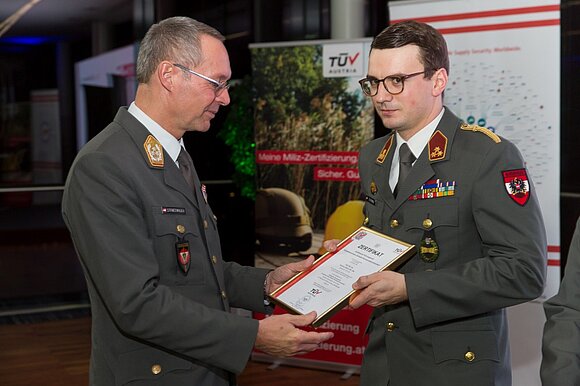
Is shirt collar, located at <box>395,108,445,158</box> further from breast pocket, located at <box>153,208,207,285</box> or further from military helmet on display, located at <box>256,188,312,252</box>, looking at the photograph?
military helmet on display, located at <box>256,188,312,252</box>

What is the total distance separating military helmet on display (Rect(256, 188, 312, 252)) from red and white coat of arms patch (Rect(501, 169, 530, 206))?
308cm

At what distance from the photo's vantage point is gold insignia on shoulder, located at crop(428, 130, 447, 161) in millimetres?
2252

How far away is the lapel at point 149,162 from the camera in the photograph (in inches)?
83.7

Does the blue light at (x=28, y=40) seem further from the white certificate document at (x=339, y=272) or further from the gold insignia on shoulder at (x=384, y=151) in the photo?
the white certificate document at (x=339, y=272)

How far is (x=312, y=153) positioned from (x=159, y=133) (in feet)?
9.84

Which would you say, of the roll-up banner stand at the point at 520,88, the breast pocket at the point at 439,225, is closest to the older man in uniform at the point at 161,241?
the breast pocket at the point at 439,225

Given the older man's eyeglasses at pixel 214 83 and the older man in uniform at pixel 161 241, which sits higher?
the older man's eyeglasses at pixel 214 83

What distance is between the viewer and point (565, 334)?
161 cm

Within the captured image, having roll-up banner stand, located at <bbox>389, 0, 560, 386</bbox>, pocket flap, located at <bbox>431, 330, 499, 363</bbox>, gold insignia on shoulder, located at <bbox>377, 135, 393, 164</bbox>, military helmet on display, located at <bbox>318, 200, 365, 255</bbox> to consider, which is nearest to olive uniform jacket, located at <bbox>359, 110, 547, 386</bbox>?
pocket flap, located at <bbox>431, 330, 499, 363</bbox>

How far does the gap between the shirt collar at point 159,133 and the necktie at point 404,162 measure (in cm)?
64

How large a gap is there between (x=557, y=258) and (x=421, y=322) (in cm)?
212

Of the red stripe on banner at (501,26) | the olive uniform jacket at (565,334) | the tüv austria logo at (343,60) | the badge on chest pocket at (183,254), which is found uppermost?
the red stripe on banner at (501,26)

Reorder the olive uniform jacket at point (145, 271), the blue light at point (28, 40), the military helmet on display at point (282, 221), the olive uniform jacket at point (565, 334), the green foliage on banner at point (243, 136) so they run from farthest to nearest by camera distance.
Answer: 1. the blue light at point (28, 40)
2. the green foliage on banner at point (243, 136)
3. the military helmet on display at point (282, 221)
4. the olive uniform jacket at point (145, 271)
5. the olive uniform jacket at point (565, 334)

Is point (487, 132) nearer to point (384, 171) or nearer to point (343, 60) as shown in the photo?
point (384, 171)
